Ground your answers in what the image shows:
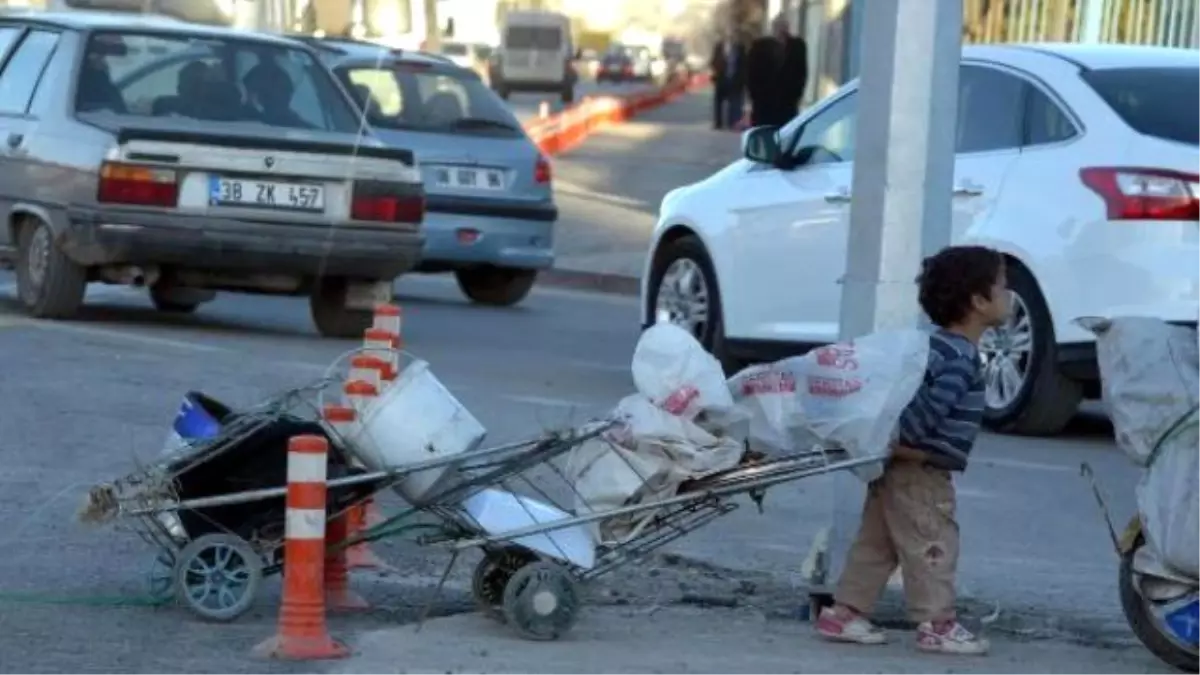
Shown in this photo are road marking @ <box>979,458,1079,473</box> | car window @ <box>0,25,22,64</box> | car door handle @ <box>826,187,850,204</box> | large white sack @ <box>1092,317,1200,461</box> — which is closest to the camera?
large white sack @ <box>1092,317,1200,461</box>

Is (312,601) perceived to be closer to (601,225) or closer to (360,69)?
(360,69)

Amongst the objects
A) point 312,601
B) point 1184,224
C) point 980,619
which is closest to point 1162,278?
point 1184,224

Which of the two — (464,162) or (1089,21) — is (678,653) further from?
(1089,21)

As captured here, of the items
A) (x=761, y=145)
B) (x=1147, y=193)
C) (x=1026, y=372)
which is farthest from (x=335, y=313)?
(x=1147, y=193)

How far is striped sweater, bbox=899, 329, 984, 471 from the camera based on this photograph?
6.79 meters

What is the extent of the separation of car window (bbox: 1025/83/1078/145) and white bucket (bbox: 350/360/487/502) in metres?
5.19

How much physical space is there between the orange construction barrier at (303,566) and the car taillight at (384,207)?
7.16m

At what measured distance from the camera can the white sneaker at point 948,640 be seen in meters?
6.85

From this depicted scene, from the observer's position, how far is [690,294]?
1317 cm

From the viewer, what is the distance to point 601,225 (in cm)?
2555

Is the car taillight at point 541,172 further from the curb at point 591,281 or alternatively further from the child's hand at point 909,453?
the child's hand at point 909,453

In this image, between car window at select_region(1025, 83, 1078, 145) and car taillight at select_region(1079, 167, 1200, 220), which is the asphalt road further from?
car taillight at select_region(1079, 167, 1200, 220)

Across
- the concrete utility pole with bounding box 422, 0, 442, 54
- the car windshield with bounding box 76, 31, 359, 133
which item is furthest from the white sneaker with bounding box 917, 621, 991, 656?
the concrete utility pole with bounding box 422, 0, 442, 54

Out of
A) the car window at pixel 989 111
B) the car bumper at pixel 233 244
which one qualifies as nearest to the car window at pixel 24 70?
the car bumper at pixel 233 244
